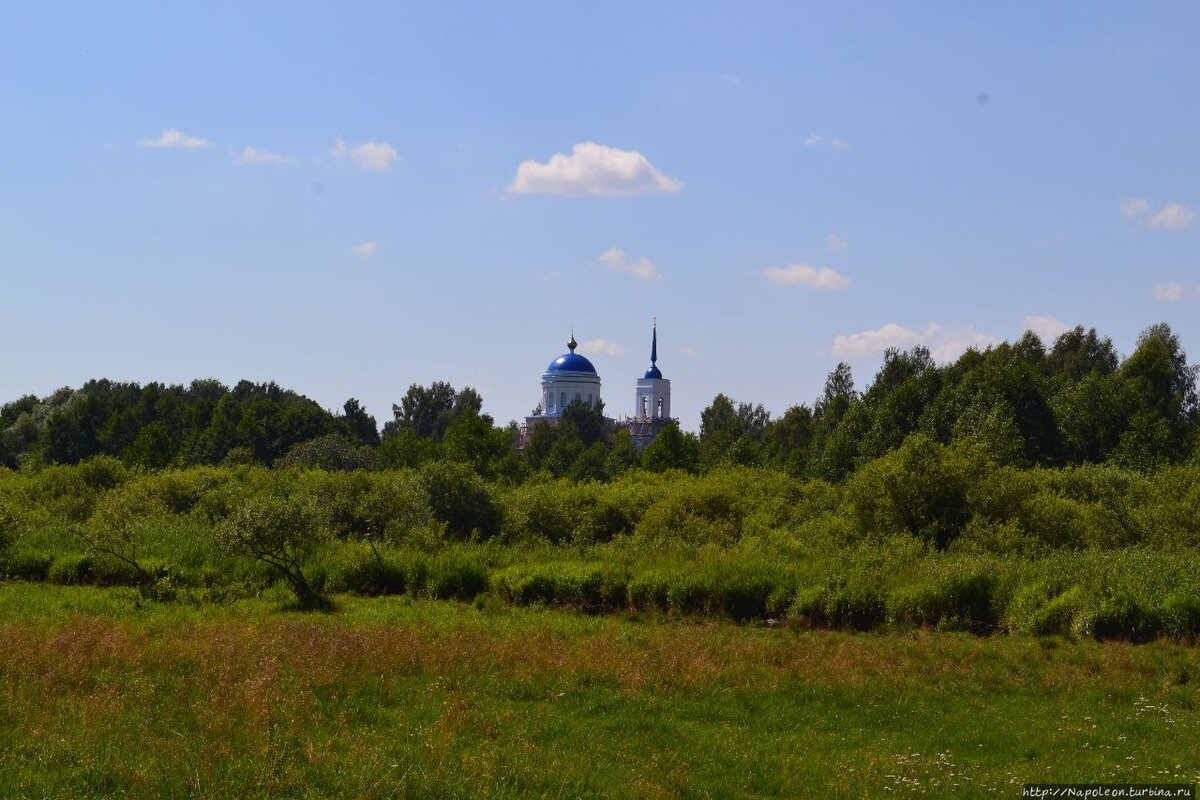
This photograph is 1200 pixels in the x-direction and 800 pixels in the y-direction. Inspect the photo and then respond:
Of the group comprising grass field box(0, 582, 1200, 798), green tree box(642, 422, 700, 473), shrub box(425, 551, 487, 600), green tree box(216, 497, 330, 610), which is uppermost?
green tree box(642, 422, 700, 473)

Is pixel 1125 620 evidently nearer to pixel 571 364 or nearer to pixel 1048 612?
pixel 1048 612

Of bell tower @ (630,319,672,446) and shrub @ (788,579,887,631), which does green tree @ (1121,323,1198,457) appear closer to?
shrub @ (788,579,887,631)

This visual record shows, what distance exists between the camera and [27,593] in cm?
2680

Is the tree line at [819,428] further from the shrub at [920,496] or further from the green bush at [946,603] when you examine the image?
the green bush at [946,603]

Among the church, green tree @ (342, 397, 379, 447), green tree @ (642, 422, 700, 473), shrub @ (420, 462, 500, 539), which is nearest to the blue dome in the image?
the church

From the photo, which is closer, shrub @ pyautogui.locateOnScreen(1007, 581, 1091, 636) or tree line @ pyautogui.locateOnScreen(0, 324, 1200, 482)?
shrub @ pyautogui.locateOnScreen(1007, 581, 1091, 636)

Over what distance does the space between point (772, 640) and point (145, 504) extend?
29.3m

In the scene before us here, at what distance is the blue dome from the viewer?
5600 inches

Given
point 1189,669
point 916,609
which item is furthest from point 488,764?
point 916,609

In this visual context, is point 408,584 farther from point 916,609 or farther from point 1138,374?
point 1138,374

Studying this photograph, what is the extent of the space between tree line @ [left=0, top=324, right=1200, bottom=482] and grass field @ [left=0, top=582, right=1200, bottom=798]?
1745 centimetres

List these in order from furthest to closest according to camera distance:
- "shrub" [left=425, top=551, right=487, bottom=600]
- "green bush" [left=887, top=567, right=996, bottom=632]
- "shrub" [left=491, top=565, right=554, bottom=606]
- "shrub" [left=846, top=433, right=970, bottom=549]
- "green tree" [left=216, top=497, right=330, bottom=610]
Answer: "shrub" [left=846, top=433, right=970, bottom=549] → "shrub" [left=425, top=551, right=487, bottom=600] → "shrub" [left=491, top=565, right=554, bottom=606] → "green tree" [left=216, top=497, right=330, bottom=610] → "green bush" [left=887, top=567, right=996, bottom=632]

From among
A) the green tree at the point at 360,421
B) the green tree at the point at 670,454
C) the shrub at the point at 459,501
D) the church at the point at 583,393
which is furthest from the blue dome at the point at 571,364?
the shrub at the point at 459,501

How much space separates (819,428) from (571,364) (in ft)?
239
